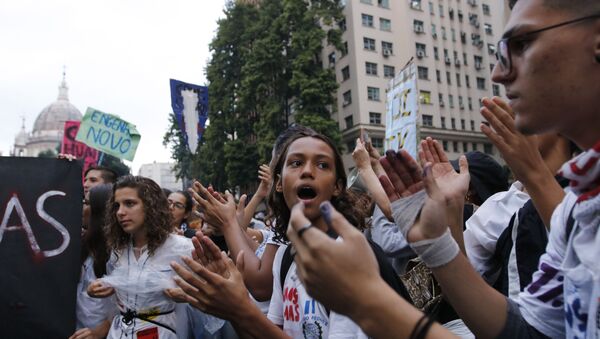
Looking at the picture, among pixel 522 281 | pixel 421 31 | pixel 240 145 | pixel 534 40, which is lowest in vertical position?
pixel 522 281

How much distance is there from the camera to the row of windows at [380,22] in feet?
119

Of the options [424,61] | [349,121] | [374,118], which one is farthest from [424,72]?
[349,121]

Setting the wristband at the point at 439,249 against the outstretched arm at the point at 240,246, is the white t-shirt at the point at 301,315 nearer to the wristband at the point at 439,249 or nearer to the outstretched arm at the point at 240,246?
the outstretched arm at the point at 240,246

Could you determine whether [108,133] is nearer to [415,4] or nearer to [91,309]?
[91,309]

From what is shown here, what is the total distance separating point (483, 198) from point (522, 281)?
1.39 meters

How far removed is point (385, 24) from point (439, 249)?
3875cm

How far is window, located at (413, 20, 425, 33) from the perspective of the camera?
3903cm

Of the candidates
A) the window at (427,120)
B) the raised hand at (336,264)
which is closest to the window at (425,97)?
the window at (427,120)

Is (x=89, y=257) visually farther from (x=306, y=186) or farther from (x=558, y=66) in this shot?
(x=558, y=66)

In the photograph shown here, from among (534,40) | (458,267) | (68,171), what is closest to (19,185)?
(68,171)

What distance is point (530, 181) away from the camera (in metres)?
1.74

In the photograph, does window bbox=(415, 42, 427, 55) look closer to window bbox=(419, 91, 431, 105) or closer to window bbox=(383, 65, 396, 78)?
window bbox=(383, 65, 396, 78)

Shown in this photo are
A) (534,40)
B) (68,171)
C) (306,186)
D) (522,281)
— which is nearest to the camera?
(534,40)

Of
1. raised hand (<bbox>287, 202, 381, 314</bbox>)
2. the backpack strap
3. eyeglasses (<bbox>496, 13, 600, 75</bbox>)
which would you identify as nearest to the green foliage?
the backpack strap
